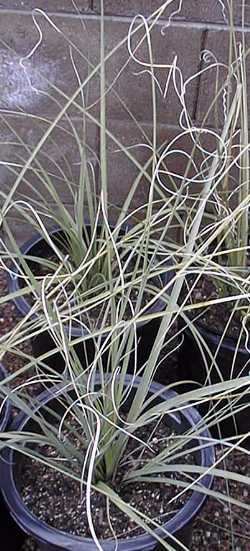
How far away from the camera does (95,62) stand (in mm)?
1372

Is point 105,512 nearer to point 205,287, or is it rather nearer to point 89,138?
point 205,287

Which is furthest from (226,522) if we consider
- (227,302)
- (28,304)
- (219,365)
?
(28,304)

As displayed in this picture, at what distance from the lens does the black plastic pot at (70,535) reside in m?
0.90

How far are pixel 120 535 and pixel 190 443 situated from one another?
0.16 m

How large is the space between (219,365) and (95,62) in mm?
577

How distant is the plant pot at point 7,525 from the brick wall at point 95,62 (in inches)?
15.9

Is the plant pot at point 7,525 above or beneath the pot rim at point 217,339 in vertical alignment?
beneath

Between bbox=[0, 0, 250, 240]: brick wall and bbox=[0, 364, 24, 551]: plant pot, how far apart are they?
40cm

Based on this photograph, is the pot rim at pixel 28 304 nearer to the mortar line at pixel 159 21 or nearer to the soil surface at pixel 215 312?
the soil surface at pixel 215 312

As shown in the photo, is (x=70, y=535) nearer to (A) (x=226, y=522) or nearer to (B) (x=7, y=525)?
(B) (x=7, y=525)

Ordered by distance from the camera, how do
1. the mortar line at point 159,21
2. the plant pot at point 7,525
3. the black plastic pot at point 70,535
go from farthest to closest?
the mortar line at point 159,21
the plant pot at point 7,525
the black plastic pot at point 70,535

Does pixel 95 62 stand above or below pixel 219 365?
above

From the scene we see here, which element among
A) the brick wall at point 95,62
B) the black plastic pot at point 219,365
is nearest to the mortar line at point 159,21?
the brick wall at point 95,62

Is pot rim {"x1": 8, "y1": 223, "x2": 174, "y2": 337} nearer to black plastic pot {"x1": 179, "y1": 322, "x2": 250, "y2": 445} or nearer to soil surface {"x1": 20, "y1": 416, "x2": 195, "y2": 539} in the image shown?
black plastic pot {"x1": 179, "y1": 322, "x2": 250, "y2": 445}
